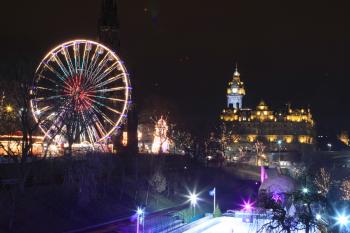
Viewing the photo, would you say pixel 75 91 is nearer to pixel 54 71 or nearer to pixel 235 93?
pixel 54 71

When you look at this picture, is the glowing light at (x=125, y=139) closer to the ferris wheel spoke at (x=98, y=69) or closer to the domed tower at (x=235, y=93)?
the ferris wheel spoke at (x=98, y=69)

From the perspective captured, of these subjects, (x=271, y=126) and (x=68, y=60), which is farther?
(x=271, y=126)

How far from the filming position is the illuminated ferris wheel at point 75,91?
36.8 meters

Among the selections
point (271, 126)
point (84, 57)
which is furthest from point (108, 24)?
point (271, 126)

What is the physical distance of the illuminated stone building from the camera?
140m

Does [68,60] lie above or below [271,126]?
below

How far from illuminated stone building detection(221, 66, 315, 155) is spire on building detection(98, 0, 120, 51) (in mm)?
90787

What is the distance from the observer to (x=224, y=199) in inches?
2200

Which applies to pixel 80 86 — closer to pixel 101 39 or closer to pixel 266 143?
pixel 101 39

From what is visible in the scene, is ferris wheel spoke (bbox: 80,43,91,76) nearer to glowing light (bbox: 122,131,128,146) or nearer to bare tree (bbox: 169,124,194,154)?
glowing light (bbox: 122,131,128,146)

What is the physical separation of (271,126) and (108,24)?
337 ft

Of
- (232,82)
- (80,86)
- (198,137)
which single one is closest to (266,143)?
(232,82)

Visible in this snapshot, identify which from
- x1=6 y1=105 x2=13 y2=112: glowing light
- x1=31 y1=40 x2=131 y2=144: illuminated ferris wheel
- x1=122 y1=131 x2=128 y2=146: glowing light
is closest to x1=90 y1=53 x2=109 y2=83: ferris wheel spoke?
x1=31 y1=40 x2=131 y2=144: illuminated ferris wheel

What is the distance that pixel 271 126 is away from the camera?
144625mm
